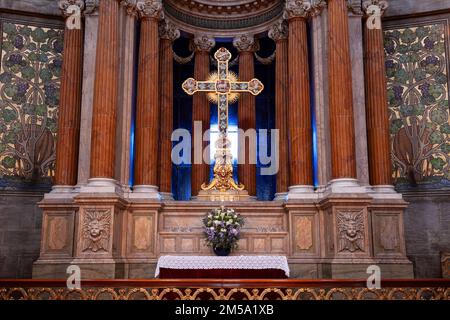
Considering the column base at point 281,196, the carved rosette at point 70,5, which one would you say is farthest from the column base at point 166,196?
the carved rosette at point 70,5

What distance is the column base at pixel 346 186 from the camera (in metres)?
10.1

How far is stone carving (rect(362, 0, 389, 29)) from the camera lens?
11633mm

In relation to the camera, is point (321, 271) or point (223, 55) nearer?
point (321, 271)

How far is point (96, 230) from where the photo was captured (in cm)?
982

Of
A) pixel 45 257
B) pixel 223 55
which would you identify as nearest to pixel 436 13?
pixel 223 55

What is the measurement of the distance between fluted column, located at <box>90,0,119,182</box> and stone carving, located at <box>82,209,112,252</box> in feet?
2.60

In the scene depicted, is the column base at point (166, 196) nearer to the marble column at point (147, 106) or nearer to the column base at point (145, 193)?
the marble column at point (147, 106)

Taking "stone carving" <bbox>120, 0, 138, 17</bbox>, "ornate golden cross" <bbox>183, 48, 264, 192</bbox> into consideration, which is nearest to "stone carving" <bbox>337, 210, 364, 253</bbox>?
"ornate golden cross" <bbox>183, 48, 264, 192</bbox>

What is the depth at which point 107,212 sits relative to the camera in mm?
9953

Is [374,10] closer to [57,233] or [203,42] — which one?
[203,42]

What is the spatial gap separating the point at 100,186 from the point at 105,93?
6.55 ft

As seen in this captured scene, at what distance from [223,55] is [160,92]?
6.59ft
